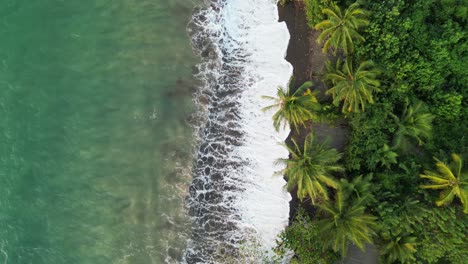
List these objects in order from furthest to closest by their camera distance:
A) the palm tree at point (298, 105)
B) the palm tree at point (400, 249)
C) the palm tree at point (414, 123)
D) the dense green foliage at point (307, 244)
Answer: the palm tree at point (298, 105)
the dense green foliage at point (307, 244)
the palm tree at point (414, 123)
the palm tree at point (400, 249)

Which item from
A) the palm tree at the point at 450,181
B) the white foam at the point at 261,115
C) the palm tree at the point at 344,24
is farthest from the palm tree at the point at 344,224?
the palm tree at the point at 344,24

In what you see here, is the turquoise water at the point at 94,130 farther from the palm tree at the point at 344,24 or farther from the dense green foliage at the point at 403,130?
the palm tree at the point at 344,24

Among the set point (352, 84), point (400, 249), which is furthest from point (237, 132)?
point (400, 249)

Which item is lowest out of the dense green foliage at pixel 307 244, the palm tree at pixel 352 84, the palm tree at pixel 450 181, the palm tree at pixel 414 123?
the dense green foliage at pixel 307 244

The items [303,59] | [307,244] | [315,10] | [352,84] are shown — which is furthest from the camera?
[303,59]

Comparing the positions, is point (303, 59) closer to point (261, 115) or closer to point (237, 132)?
point (261, 115)

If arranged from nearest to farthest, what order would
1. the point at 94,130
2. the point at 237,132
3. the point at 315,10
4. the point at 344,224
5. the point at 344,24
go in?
the point at 344,224 < the point at 344,24 < the point at 315,10 < the point at 237,132 < the point at 94,130

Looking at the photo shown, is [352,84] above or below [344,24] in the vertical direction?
below
